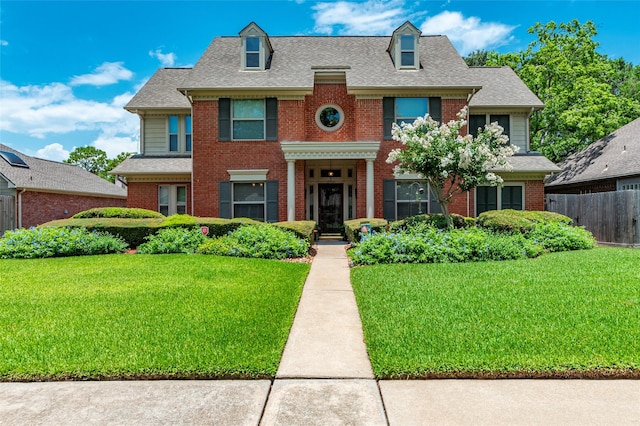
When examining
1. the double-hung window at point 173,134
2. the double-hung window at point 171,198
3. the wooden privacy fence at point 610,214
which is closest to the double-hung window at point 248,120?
the double-hung window at point 171,198

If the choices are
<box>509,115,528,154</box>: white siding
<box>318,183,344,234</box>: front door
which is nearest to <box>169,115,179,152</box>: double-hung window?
<box>318,183,344,234</box>: front door

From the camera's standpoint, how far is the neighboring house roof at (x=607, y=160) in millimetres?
16234

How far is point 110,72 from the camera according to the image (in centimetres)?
1894

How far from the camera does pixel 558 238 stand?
10992 mm

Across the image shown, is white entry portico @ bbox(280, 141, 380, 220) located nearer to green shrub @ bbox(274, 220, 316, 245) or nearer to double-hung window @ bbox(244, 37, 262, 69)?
green shrub @ bbox(274, 220, 316, 245)

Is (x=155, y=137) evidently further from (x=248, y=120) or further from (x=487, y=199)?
(x=487, y=199)

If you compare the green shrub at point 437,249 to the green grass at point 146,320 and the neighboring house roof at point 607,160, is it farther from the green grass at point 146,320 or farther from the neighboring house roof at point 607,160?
the neighboring house roof at point 607,160

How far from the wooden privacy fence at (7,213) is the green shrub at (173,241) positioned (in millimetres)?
10727

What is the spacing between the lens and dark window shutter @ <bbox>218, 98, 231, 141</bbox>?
1463 centimetres

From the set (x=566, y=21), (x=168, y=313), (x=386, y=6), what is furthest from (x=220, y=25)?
(x=566, y=21)

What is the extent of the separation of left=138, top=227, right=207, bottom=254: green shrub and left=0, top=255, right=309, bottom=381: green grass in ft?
7.37

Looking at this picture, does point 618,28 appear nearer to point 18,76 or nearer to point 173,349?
point 173,349

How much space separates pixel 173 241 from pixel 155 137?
25.9 ft

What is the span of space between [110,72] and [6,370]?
19061 millimetres
